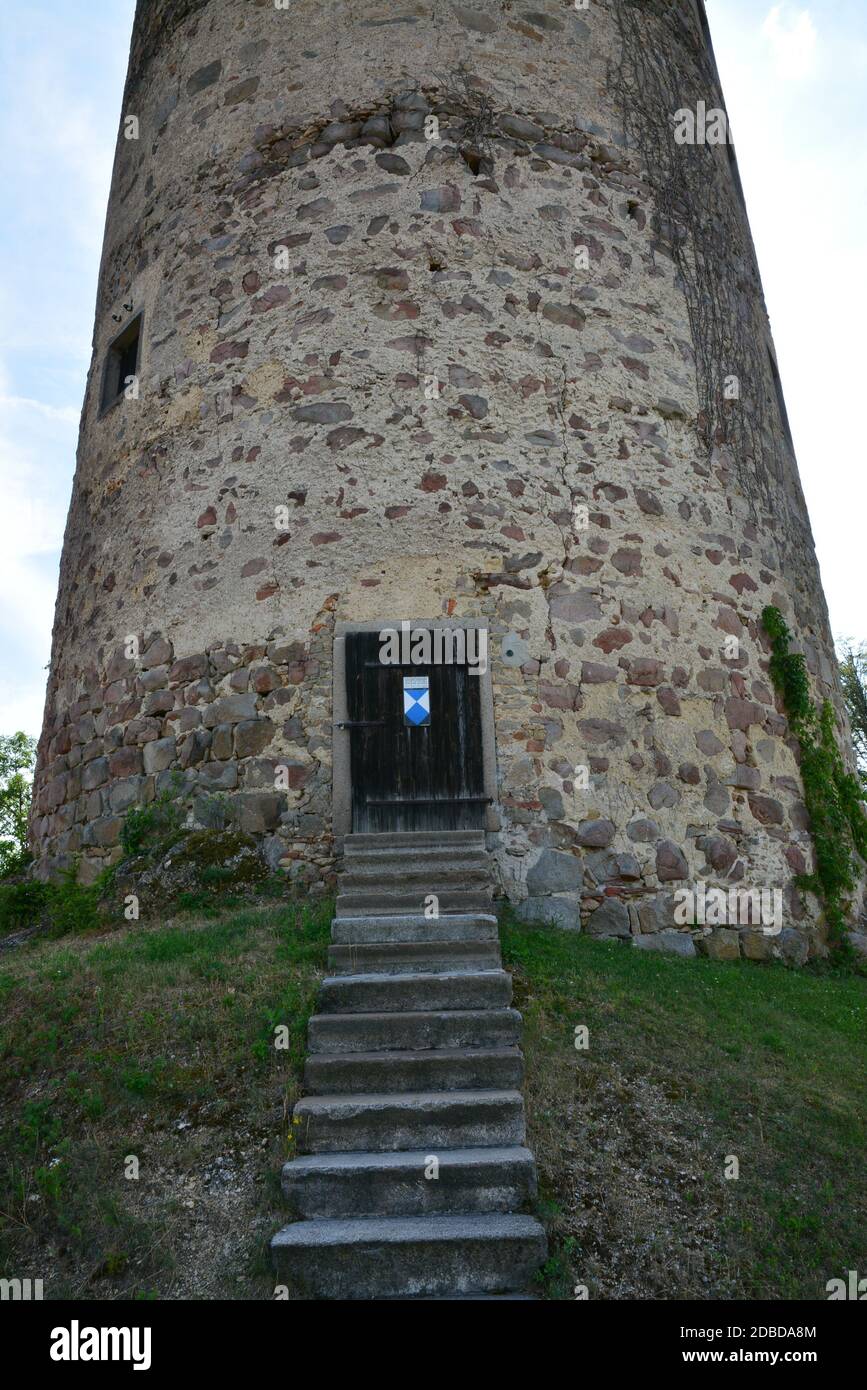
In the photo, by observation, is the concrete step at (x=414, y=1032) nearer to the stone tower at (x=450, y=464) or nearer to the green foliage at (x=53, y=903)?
the stone tower at (x=450, y=464)

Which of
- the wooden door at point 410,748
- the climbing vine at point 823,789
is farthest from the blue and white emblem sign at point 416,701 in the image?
the climbing vine at point 823,789

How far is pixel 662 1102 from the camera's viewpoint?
461cm

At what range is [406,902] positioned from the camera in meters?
5.91

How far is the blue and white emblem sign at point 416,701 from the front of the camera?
7422 millimetres

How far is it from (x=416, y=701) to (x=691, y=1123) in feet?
12.3

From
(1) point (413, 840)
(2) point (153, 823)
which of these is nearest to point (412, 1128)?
(1) point (413, 840)

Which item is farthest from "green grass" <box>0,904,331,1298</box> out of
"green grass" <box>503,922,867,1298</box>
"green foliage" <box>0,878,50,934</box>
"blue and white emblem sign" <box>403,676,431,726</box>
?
"green foliage" <box>0,878,50,934</box>

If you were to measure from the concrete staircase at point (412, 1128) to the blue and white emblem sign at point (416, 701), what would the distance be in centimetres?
200

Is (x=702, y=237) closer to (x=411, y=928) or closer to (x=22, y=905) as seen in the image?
(x=411, y=928)

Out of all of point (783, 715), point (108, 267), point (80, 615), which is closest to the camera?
point (783, 715)
